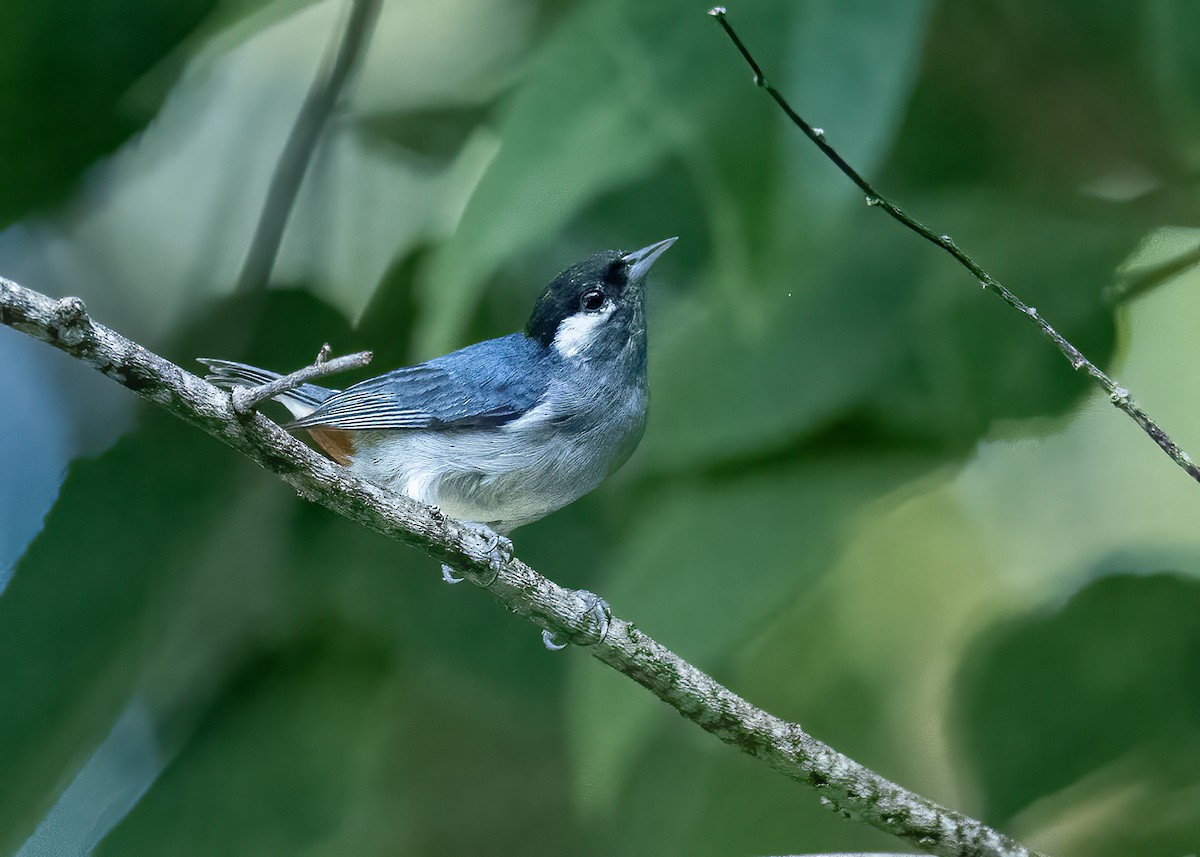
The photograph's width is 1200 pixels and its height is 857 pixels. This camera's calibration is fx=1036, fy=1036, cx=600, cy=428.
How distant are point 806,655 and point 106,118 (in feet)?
3.17

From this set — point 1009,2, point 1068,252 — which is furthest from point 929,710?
point 1009,2

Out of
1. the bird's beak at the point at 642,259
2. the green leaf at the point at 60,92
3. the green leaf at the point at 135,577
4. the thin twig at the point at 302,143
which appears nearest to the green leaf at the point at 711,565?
the bird's beak at the point at 642,259

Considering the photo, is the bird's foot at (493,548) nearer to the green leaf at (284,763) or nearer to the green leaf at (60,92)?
the green leaf at (284,763)

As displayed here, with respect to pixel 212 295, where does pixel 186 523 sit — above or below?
below

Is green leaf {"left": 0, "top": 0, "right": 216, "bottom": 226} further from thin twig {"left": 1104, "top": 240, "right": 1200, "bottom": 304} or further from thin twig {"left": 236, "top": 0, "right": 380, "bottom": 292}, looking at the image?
thin twig {"left": 1104, "top": 240, "right": 1200, "bottom": 304}

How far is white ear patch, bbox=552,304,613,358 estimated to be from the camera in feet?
3.25

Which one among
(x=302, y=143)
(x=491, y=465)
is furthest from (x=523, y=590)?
(x=302, y=143)

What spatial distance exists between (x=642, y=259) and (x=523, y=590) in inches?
13.6

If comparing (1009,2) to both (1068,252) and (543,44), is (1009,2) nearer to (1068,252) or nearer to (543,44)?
(1068,252)

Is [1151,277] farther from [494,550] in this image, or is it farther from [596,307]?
[494,550]

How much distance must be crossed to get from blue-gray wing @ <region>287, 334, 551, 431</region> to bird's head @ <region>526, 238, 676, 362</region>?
3cm

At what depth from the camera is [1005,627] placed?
3.66 ft

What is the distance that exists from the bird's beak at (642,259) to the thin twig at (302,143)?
39 centimetres

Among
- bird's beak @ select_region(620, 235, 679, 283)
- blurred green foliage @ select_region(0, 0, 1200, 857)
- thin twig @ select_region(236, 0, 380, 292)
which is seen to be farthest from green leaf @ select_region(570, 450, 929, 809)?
thin twig @ select_region(236, 0, 380, 292)
